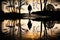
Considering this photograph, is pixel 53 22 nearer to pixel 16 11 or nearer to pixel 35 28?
pixel 35 28

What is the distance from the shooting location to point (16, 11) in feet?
3.99

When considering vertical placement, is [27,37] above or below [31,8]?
below

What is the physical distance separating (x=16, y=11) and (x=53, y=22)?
22 cm

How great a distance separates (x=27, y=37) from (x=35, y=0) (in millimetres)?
220

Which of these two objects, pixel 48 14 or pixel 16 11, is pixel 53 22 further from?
pixel 16 11

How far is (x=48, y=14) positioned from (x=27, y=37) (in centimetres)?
18

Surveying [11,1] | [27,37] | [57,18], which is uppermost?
[11,1]

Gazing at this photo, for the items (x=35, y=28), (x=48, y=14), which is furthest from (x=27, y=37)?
(x=48, y=14)

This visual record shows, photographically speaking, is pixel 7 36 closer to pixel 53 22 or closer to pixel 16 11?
pixel 16 11

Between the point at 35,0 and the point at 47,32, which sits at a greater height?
the point at 35,0

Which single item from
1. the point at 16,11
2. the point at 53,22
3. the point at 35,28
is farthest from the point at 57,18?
the point at 16,11

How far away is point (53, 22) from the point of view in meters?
1.20

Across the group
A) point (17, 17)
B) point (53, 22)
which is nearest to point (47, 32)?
point (53, 22)

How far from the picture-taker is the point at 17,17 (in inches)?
47.6
